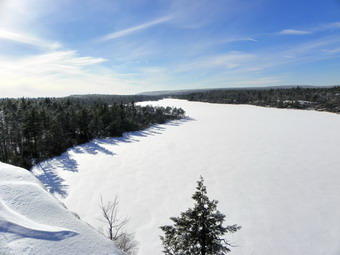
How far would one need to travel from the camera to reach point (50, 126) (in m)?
45.2

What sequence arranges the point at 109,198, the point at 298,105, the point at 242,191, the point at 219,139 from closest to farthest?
the point at 109,198 → the point at 242,191 → the point at 219,139 → the point at 298,105

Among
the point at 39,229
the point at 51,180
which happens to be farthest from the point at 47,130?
the point at 39,229

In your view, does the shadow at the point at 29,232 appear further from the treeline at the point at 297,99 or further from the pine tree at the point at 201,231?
the treeline at the point at 297,99

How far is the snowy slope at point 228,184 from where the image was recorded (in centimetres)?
1839

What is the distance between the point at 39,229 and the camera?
610 cm

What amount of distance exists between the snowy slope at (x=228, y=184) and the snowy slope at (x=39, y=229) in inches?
455

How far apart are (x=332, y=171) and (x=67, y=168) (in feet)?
150

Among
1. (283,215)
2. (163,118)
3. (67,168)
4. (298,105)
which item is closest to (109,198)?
(67,168)

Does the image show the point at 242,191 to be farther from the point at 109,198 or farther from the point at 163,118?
the point at 163,118

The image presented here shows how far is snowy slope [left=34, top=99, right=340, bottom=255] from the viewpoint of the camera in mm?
18391

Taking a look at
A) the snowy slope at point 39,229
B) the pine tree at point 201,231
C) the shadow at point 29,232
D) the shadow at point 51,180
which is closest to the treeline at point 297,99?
the pine tree at point 201,231

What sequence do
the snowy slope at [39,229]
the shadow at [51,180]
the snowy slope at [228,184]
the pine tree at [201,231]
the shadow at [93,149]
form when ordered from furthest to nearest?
the shadow at [93,149]
the shadow at [51,180]
the snowy slope at [228,184]
the pine tree at [201,231]
the snowy slope at [39,229]

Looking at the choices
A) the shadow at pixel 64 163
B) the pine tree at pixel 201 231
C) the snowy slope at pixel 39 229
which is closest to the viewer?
the snowy slope at pixel 39 229

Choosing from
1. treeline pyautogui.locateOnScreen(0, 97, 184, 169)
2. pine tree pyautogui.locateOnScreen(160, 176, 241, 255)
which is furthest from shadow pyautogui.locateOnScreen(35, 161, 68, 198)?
pine tree pyautogui.locateOnScreen(160, 176, 241, 255)
